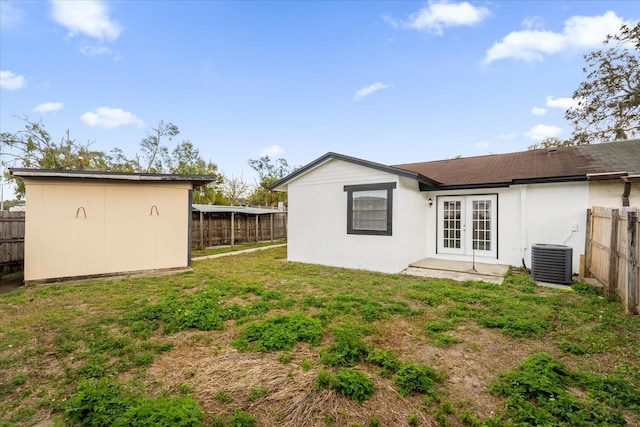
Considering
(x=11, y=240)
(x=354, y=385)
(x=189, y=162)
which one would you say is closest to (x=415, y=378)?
(x=354, y=385)

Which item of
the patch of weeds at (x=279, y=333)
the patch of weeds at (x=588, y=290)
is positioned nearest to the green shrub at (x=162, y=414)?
the patch of weeds at (x=279, y=333)

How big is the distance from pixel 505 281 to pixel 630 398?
4.35 m

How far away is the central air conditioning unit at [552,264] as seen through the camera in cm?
608

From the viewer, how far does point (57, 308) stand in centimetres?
469

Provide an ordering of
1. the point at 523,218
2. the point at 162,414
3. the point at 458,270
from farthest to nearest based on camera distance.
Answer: the point at 523,218 < the point at 458,270 < the point at 162,414

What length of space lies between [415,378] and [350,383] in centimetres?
65

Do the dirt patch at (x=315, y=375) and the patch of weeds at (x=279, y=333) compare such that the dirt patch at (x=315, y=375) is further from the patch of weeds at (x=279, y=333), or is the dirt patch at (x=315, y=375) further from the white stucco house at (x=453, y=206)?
the white stucco house at (x=453, y=206)

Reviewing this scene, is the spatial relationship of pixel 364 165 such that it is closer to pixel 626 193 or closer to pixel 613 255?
pixel 613 255

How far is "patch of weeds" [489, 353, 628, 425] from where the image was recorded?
80.6 inches

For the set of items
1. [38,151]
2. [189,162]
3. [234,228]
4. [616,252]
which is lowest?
[234,228]

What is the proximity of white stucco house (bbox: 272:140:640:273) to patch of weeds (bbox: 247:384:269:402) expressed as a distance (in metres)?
5.47

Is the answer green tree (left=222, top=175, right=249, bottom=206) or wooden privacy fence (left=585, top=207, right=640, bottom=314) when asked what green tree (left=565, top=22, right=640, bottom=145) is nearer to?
wooden privacy fence (left=585, top=207, right=640, bottom=314)

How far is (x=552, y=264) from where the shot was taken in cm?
620

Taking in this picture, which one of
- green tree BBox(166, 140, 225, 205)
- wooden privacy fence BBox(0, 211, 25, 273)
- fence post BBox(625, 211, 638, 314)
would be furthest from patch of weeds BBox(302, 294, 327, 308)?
green tree BBox(166, 140, 225, 205)
